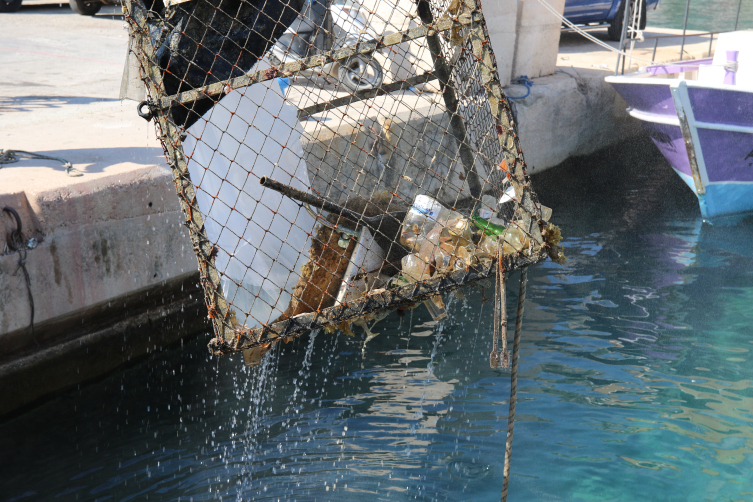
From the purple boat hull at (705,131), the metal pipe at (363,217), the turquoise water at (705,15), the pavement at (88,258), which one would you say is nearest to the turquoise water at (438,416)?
the pavement at (88,258)

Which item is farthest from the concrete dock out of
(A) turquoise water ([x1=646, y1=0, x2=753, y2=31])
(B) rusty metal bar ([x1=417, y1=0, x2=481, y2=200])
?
(A) turquoise water ([x1=646, y1=0, x2=753, y2=31])

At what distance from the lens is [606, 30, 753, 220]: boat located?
7074mm

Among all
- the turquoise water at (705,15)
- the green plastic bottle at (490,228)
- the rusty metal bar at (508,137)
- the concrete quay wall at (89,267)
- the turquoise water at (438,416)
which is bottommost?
the turquoise water at (438,416)

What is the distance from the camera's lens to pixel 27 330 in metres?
3.67

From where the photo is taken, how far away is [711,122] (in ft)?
23.6

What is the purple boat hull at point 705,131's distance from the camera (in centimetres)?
707

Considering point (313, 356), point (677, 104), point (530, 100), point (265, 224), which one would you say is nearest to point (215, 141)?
point (265, 224)

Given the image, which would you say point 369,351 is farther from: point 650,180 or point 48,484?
point 650,180

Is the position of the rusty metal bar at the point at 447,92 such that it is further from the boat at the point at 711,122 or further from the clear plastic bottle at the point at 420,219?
the boat at the point at 711,122

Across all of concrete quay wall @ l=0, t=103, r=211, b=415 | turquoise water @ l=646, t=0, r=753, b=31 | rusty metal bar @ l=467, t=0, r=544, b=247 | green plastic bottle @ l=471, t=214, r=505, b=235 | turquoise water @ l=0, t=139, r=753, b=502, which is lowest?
turquoise water @ l=0, t=139, r=753, b=502

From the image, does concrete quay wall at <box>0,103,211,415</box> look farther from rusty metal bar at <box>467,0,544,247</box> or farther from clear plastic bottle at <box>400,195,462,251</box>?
rusty metal bar at <box>467,0,544,247</box>

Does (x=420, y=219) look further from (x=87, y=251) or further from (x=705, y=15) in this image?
(x=705, y=15)

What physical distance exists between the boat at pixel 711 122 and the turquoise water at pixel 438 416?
7.56 feet

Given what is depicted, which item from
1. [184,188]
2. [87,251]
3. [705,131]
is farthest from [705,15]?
[184,188]
